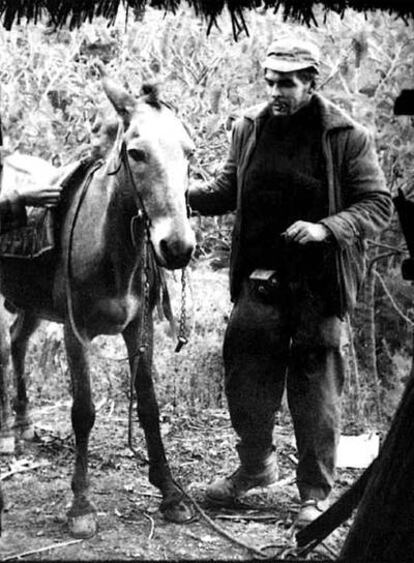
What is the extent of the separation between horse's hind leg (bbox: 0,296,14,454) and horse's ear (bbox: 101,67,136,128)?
2.85 feet

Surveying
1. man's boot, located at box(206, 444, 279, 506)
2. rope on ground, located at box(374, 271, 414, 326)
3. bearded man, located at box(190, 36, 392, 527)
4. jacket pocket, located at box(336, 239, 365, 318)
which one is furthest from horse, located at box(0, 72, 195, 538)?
rope on ground, located at box(374, 271, 414, 326)

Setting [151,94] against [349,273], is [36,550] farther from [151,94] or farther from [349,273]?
[151,94]

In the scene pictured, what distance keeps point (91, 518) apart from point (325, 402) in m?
0.87

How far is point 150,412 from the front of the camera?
298cm

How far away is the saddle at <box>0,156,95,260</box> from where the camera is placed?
9.47ft

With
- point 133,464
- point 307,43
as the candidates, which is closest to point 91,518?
point 133,464

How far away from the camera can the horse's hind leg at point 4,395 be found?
290cm

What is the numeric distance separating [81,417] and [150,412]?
0.26 metres

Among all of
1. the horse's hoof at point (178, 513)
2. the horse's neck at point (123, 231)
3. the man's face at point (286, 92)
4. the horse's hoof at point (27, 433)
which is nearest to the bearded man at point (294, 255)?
the man's face at point (286, 92)

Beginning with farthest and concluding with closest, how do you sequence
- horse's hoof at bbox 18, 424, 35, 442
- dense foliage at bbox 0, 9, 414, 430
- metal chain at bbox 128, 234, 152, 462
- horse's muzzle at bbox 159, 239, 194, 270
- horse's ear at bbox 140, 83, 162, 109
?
horse's hoof at bbox 18, 424, 35, 442
metal chain at bbox 128, 234, 152, 462
dense foliage at bbox 0, 9, 414, 430
horse's ear at bbox 140, 83, 162, 109
horse's muzzle at bbox 159, 239, 194, 270

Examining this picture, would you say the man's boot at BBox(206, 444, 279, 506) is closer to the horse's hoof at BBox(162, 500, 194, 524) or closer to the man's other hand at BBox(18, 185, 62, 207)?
the horse's hoof at BBox(162, 500, 194, 524)

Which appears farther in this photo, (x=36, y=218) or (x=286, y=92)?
(x=36, y=218)

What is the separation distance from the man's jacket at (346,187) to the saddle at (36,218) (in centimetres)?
54

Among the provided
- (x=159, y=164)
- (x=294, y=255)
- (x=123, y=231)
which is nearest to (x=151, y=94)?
(x=159, y=164)
